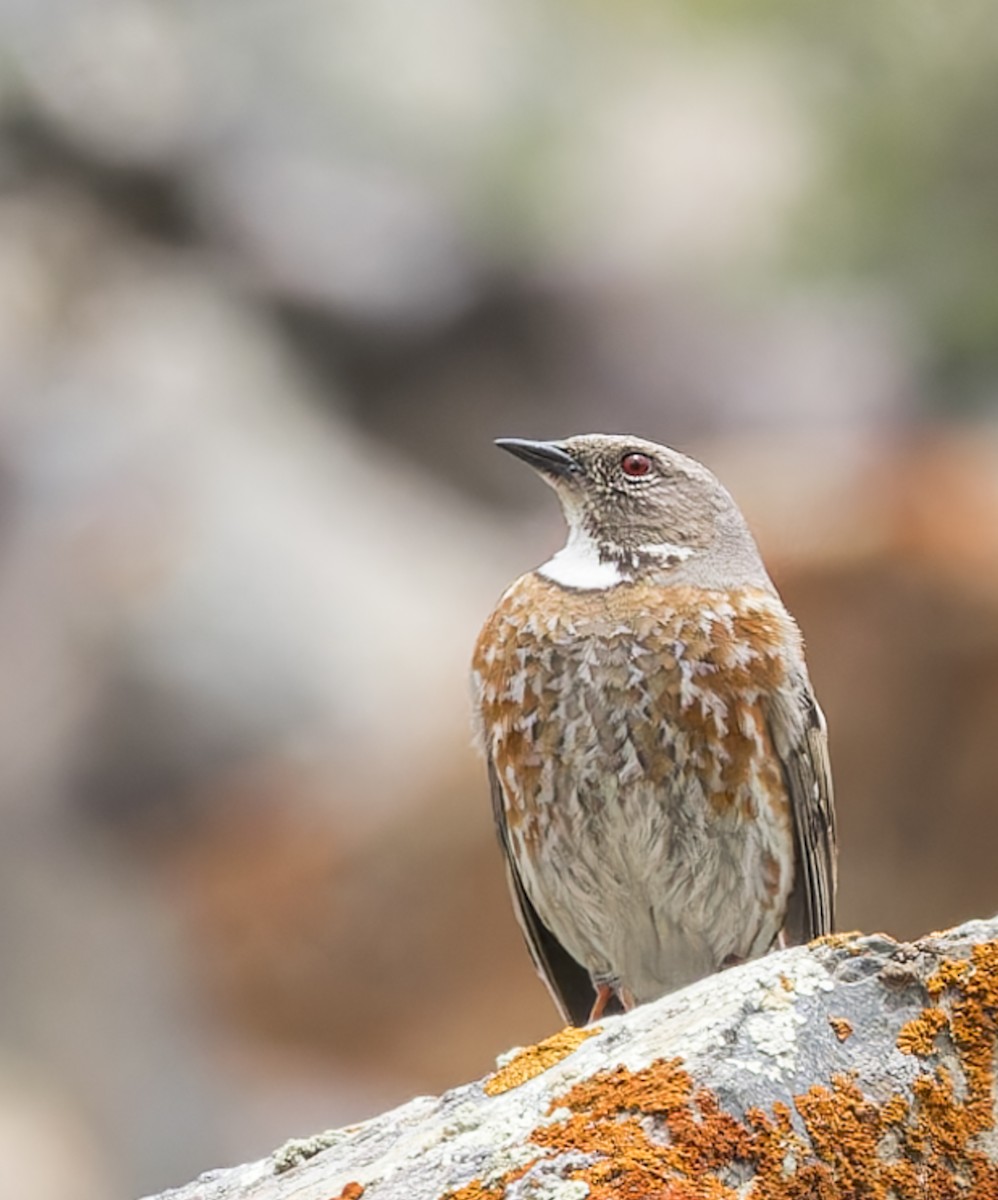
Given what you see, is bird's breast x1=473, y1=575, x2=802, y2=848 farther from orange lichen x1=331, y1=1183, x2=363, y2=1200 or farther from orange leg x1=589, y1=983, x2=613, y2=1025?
orange lichen x1=331, y1=1183, x2=363, y2=1200

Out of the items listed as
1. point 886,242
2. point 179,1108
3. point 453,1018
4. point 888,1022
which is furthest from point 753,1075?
point 886,242

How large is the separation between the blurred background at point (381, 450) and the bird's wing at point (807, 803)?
5.44 m

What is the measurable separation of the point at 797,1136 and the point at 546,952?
3336mm

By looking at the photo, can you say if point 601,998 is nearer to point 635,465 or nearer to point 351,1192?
point 635,465

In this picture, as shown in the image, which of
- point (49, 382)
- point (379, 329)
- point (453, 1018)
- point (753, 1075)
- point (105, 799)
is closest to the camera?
point (753, 1075)

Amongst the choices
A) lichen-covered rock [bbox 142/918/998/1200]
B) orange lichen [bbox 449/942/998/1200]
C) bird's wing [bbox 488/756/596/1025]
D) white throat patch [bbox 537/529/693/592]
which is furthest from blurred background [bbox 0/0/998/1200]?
orange lichen [bbox 449/942/998/1200]

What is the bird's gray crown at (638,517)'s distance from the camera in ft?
21.9

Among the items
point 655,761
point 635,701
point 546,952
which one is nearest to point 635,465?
point 635,701

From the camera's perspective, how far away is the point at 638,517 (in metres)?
6.89

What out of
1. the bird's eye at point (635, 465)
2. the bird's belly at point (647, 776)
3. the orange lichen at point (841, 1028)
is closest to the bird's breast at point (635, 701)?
Answer: the bird's belly at point (647, 776)

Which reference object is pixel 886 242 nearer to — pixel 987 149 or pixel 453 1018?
pixel 987 149

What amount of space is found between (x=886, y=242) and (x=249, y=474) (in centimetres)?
668

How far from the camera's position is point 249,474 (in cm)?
1605

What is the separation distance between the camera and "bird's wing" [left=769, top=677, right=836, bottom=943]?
6348 millimetres
